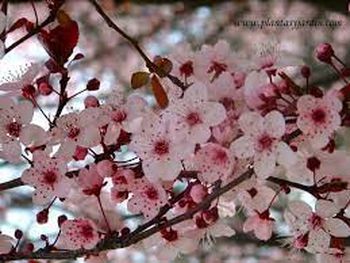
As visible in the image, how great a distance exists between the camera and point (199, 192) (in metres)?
1.09

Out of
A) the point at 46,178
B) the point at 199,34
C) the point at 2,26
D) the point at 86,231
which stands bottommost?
the point at 199,34

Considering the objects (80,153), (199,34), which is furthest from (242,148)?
(199,34)

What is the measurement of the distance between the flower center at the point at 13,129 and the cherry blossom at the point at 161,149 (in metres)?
0.17

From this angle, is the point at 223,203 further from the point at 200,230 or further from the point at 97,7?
the point at 97,7

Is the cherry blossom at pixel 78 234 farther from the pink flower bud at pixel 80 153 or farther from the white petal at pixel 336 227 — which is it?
the white petal at pixel 336 227

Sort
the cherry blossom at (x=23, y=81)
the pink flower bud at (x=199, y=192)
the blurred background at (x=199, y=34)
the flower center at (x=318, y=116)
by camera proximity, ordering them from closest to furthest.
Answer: the flower center at (x=318, y=116) < the pink flower bud at (x=199, y=192) < the cherry blossom at (x=23, y=81) < the blurred background at (x=199, y=34)

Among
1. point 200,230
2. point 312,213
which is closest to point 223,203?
point 200,230

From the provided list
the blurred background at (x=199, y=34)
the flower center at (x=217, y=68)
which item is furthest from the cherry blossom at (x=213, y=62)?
the blurred background at (x=199, y=34)

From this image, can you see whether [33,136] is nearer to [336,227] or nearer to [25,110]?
[25,110]

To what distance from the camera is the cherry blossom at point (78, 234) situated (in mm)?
1176

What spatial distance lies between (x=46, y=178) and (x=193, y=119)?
23 centimetres

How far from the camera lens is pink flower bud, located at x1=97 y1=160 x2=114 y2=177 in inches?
43.9

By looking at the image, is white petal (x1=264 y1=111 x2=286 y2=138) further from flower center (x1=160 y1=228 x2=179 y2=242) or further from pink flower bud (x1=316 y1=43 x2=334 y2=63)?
flower center (x1=160 y1=228 x2=179 y2=242)

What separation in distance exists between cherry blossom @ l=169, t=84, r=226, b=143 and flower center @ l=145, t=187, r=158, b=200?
0.10 m
